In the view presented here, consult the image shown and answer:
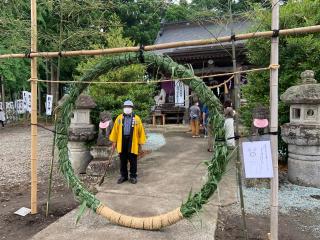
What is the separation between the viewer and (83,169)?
7152mm

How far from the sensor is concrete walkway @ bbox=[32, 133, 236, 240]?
3.78 meters

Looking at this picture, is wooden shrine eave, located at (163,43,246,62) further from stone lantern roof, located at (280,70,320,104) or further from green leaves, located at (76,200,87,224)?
green leaves, located at (76,200,87,224)

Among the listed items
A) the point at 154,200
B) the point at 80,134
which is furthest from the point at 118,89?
the point at 154,200

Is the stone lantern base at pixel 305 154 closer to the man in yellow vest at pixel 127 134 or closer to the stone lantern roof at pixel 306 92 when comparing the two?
the stone lantern roof at pixel 306 92

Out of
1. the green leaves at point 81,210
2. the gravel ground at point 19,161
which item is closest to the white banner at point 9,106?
the gravel ground at point 19,161

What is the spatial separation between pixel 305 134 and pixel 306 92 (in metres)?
0.79

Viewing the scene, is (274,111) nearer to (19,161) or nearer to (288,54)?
(288,54)

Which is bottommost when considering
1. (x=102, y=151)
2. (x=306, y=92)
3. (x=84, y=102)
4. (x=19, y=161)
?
(x=19, y=161)

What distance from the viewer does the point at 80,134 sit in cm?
700

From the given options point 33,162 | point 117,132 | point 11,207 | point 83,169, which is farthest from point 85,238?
point 83,169

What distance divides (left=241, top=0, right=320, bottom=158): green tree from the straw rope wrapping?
3861 millimetres

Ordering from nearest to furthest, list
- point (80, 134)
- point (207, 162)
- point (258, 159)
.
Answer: point (258, 159) → point (207, 162) → point (80, 134)

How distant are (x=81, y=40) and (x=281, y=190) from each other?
462cm

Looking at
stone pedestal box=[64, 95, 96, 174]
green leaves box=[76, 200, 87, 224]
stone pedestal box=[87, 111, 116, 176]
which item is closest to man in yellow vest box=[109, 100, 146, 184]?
stone pedestal box=[87, 111, 116, 176]
